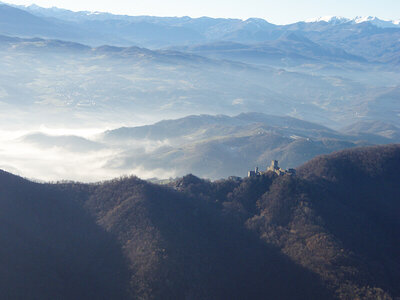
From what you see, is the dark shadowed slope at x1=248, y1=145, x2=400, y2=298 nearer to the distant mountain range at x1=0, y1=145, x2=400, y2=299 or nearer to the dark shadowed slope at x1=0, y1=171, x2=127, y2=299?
the distant mountain range at x1=0, y1=145, x2=400, y2=299

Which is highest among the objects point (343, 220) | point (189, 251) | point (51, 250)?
point (343, 220)

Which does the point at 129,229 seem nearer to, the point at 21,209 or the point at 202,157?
the point at 21,209

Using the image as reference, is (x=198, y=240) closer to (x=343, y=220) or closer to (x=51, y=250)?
(x=51, y=250)

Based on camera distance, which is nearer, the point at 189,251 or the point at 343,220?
the point at 189,251

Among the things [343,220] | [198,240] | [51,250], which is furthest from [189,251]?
[343,220]

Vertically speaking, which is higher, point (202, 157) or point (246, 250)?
point (246, 250)

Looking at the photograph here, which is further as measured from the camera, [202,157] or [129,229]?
[202,157]

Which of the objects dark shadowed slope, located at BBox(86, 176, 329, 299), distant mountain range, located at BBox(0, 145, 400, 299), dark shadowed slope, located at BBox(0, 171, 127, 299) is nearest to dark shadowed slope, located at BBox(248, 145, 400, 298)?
distant mountain range, located at BBox(0, 145, 400, 299)

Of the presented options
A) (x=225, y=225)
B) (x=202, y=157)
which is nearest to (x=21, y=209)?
(x=225, y=225)
